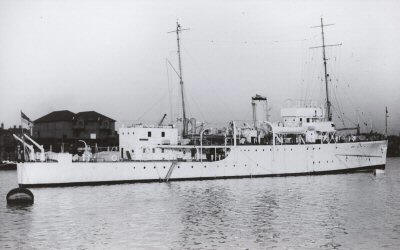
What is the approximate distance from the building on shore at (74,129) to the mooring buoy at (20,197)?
4389 cm

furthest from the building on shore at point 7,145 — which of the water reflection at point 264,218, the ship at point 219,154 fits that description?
the water reflection at point 264,218

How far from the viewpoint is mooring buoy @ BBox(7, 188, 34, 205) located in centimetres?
2923

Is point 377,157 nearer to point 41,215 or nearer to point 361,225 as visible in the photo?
point 361,225

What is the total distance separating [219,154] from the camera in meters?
44.1

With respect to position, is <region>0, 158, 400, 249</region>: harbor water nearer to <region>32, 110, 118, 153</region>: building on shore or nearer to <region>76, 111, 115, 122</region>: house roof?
<region>32, 110, 118, 153</region>: building on shore

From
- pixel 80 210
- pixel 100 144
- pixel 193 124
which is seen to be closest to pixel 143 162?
pixel 193 124

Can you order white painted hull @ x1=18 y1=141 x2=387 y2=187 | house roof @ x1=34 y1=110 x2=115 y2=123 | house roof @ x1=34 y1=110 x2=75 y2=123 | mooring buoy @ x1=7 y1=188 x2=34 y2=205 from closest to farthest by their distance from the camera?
mooring buoy @ x1=7 y1=188 x2=34 y2=205
white painted hull @ x1=18 y1=141 x2=387 y2=187
house roof @ x1=34 y1=110 x2=75 y2=123
house roof @ x1=34 y1=110 x2=115 y2=123

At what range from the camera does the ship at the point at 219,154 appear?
37094 millimetres

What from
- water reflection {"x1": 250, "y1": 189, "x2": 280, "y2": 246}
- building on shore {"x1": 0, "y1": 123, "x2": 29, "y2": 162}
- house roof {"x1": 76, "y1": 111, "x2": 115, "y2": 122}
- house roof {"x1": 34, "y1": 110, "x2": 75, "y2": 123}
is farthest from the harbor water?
building on shore {"x1": 0, "y1": 123, "x2": 29, "y2": 162}

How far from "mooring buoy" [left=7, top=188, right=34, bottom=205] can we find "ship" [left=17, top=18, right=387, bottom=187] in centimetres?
617

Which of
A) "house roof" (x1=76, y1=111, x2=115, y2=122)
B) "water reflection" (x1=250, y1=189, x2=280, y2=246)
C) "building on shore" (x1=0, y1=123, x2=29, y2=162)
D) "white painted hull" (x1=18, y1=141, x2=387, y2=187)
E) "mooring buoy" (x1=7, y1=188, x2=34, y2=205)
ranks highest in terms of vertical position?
"house roof" (x1=76, y1=111, x2=115, y2=122)

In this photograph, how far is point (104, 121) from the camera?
77.9 metres

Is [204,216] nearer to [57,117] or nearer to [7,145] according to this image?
[57,117]

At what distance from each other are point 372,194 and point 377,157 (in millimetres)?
19278
